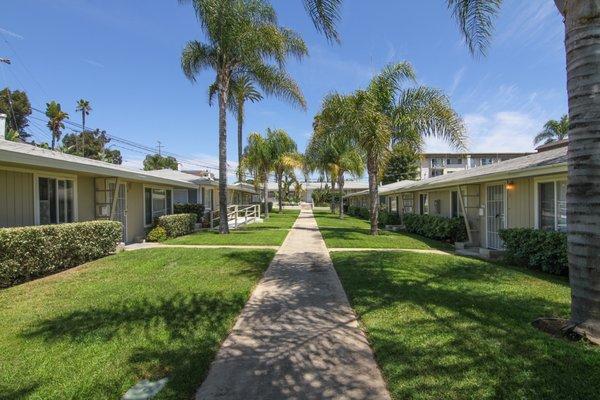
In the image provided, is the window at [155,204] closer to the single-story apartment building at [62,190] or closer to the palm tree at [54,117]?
the single-story apartment building at [62,190]

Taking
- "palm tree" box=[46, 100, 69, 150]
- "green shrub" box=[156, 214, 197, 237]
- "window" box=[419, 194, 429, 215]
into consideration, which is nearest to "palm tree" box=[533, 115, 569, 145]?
"window" box=[419, 194, 429, 215]

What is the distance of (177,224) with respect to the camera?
54.2 ft

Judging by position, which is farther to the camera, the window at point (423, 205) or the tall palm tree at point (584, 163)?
the window at point (423, 205)

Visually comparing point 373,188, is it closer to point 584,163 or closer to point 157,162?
point 584,163

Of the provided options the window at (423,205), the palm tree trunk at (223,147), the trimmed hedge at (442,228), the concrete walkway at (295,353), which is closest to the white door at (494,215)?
the trimmed hedge at (442,228)

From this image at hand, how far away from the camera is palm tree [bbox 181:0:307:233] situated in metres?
15.0

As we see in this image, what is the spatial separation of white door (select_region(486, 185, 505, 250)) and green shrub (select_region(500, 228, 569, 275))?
2.13m

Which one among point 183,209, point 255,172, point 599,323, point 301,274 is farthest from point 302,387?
point 255,172

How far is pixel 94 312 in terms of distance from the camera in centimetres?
556

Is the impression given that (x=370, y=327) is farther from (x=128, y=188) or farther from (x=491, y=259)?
(x=128, y=188)

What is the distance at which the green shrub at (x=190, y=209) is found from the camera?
20.1 meters

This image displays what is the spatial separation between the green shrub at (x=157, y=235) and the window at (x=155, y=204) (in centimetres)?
115

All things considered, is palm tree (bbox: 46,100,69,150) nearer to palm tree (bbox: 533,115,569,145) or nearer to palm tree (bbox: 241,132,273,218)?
palm tree (bbox: 241,132,273,218)

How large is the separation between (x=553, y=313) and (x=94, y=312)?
6.58 m
